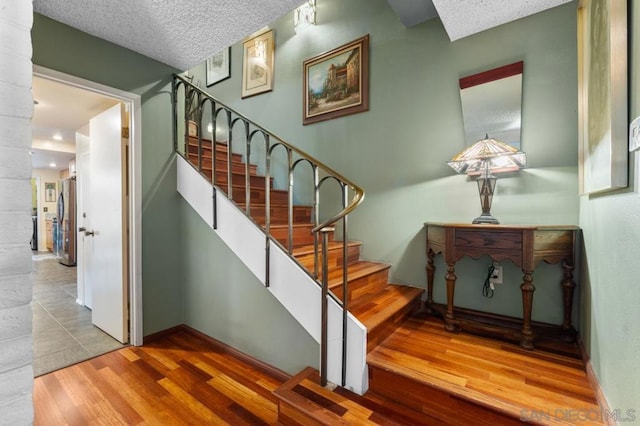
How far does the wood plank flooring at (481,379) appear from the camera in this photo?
1.23 m

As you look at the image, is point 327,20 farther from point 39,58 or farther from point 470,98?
point 39,58

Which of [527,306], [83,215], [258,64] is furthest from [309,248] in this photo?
[83,215]

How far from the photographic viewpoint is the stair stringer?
5.15 ft

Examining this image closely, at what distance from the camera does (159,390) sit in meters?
1.85

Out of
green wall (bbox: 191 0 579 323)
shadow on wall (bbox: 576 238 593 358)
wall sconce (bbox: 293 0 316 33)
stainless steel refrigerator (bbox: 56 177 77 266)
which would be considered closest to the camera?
shadow on wall (bbox: 576 238 593 358)

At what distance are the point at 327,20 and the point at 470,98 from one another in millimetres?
1842

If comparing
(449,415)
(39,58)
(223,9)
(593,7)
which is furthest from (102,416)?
(593,7)

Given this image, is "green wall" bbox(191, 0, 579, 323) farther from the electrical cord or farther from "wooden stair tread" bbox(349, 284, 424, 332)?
"wooden stair tread" bbox(349, 284, 424, 332)

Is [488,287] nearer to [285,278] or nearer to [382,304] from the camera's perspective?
[382,304]

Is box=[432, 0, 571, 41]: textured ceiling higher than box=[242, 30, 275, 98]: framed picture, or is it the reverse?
box=[242, 30, 275, 98]: framed picture

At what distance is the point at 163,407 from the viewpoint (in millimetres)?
1700

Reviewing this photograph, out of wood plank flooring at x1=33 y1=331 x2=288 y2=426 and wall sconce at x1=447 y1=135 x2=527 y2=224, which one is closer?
wood plank flooring at x1=33 y1=331 x2=288 y2=426

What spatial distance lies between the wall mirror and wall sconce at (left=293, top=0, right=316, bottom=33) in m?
1.92

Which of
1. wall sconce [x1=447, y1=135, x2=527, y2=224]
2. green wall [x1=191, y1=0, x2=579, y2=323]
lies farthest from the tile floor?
wall sconce [x1=447, y1=135, x2=527, y2=224]
